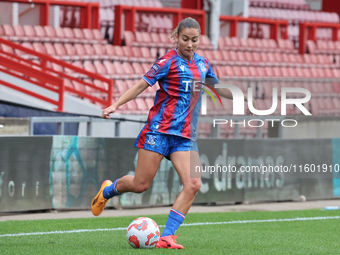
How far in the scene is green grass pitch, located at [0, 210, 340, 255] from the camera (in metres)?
5.34

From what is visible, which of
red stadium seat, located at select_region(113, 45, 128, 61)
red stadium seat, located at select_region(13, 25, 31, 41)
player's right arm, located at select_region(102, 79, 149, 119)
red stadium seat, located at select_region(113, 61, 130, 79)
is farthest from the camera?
red stadium seat, located at select_region(113, 45, 128, 61)

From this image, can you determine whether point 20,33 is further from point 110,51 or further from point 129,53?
point 129,53

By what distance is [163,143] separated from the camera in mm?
5176

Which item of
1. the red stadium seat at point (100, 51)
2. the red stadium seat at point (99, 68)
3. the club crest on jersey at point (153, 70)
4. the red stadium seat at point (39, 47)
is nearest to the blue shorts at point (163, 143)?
the club crest on jersey at point (153, 70)

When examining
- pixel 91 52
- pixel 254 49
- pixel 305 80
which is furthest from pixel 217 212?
pixel 254 49

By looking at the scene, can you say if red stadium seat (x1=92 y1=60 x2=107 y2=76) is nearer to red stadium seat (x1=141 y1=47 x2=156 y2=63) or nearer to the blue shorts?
red stadium seat (x1=141 y1=47 x2=156 y2=63)

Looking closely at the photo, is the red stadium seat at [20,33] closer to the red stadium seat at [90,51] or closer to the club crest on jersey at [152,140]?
the red stadium seat at [90,51]

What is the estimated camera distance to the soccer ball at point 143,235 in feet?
17.0

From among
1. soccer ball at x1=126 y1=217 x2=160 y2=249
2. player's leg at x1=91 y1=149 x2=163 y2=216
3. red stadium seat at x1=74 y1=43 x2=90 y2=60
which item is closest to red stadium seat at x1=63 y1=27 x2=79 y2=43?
A: red stadium seat at x1=74 y1=43 x2=90 y2=60

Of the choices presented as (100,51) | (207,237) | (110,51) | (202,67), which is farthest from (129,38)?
(202,67)

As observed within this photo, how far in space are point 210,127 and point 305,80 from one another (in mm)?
4322

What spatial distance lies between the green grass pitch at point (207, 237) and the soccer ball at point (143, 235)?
0.09 meters

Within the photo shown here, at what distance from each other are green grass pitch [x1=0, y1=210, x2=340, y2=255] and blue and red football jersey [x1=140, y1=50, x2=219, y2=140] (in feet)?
3.39

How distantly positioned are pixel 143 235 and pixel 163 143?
2.61 feet
